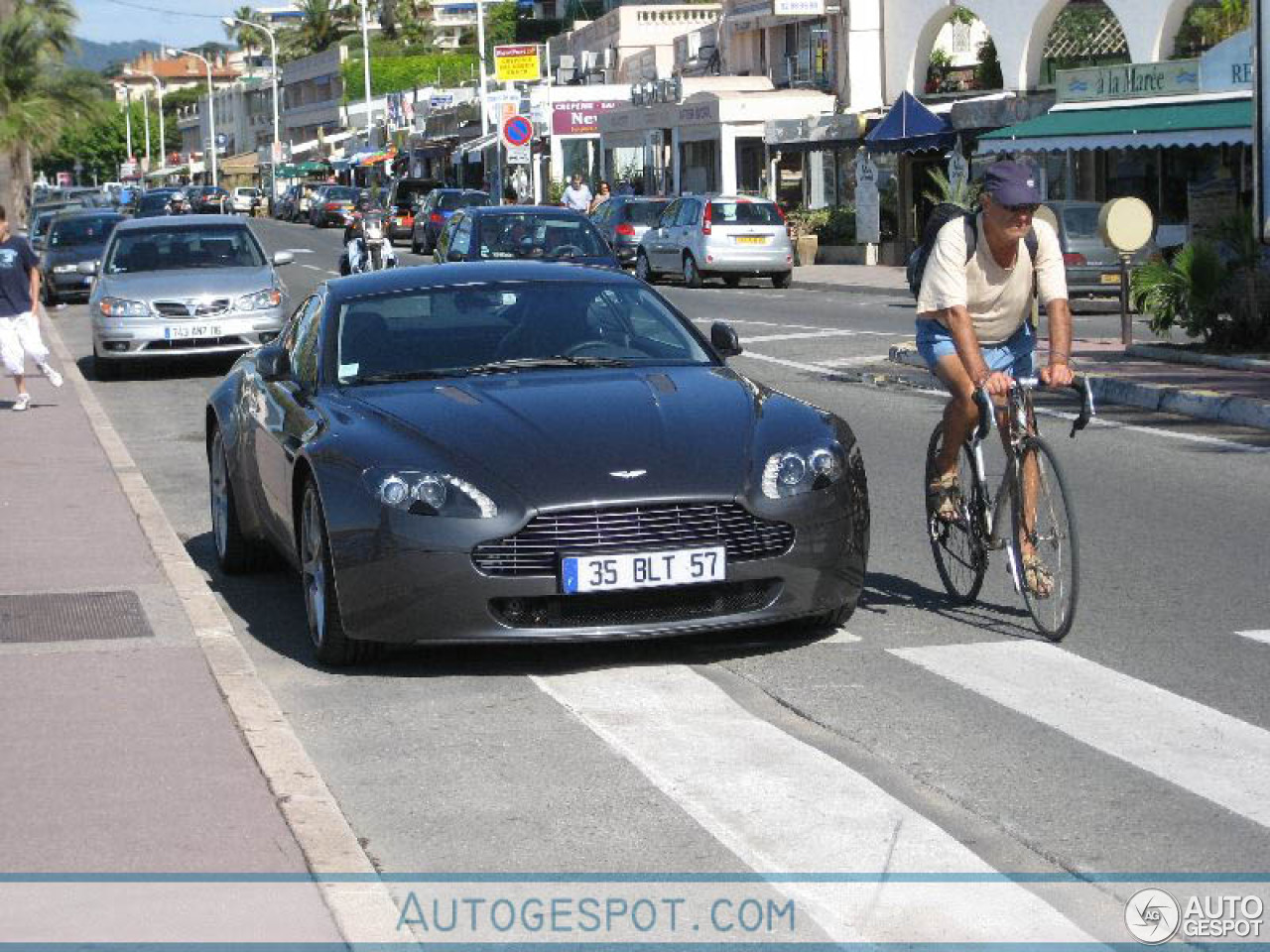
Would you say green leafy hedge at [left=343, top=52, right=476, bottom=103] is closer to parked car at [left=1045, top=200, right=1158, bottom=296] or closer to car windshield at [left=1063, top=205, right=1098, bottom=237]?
car windshield at [left=1063, top=205, right=1098, bottom=237]

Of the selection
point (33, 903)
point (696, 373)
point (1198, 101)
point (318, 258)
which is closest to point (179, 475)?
point (696, 373)

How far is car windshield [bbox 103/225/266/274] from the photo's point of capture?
22906 mm

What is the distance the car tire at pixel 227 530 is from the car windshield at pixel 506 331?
4.79 ft

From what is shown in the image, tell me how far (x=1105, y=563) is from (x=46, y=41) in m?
70.6

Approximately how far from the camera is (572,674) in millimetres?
7719

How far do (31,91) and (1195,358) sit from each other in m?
59.1

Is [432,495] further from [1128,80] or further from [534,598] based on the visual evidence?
[1128,80]

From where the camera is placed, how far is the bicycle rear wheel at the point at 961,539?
859 cm

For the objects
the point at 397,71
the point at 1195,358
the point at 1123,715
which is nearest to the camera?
the point at 1123,715

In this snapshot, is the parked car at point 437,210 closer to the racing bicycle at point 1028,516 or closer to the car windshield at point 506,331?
the car windshield at point 506,331

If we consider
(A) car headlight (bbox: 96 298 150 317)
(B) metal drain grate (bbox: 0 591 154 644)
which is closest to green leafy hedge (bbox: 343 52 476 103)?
(A) car headlight (bbox: 96 298 150 317)

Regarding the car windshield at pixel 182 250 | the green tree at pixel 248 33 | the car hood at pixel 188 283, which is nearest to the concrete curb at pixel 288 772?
the car hood at pixel 188 283

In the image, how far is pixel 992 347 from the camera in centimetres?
854

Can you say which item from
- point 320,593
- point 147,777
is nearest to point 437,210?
point 320,593
